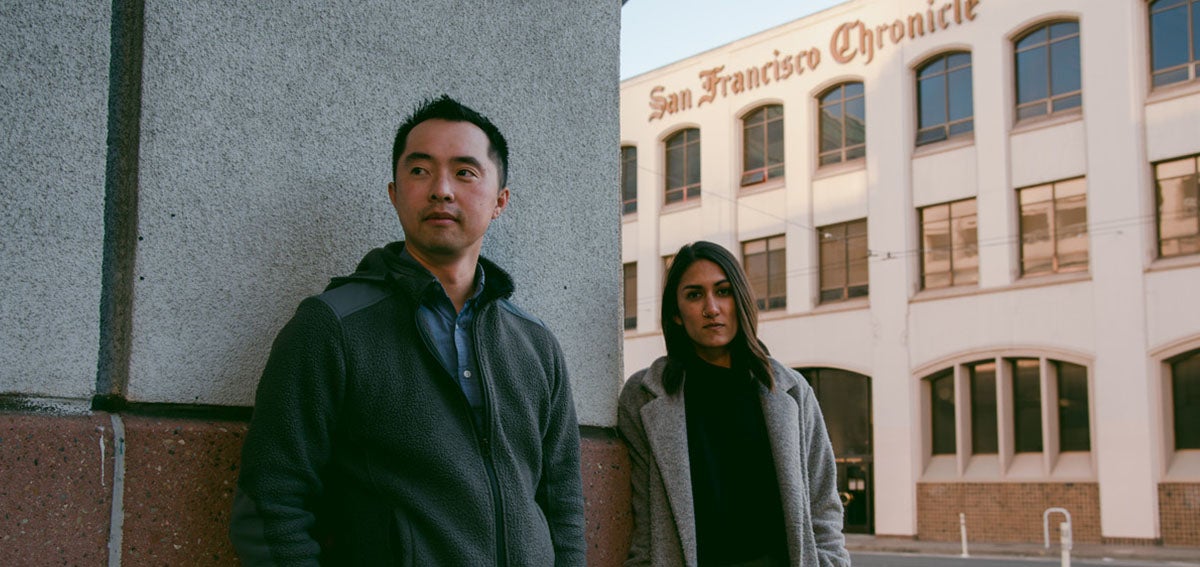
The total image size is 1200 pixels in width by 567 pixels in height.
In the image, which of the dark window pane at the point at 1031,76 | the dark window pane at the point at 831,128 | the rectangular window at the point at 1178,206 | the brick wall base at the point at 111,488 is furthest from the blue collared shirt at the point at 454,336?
the dark window pane at the point at 831,128

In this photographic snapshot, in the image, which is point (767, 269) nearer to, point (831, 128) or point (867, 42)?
point (831, 128)

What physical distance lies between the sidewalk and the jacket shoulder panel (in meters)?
18.2

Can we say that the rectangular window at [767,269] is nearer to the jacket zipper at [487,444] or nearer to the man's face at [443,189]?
the man's face at [443,189]

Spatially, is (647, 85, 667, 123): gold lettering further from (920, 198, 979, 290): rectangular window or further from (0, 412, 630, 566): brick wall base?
(0, 412, 630, 566): brick wall base

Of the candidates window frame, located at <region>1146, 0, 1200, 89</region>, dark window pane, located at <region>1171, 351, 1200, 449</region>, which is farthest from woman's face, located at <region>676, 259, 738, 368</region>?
window frame, located at <region>1146, 0, 1200, 89</region>

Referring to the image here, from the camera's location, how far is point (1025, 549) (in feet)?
69.3

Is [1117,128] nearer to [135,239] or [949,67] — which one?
[949,67]

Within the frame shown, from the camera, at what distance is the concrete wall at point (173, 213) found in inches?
95.5

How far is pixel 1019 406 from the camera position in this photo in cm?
2330

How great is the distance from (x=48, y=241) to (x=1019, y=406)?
911 inches

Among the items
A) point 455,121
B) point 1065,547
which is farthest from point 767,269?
point 455,121

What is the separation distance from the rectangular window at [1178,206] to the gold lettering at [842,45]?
25.0ft

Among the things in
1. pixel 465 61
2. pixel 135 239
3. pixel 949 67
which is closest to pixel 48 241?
pixel 135 239

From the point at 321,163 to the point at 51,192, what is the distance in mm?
749
